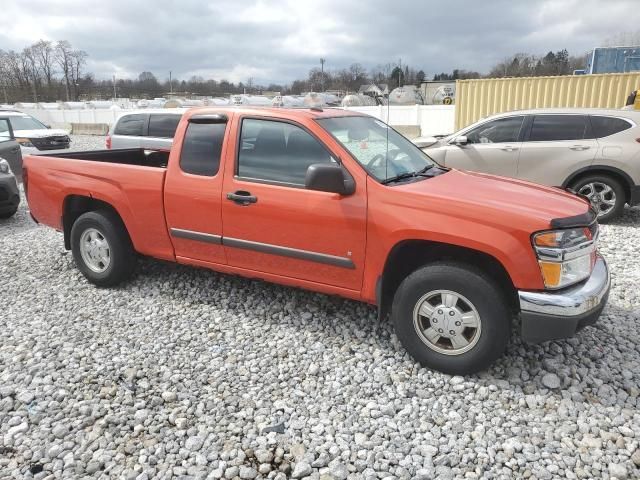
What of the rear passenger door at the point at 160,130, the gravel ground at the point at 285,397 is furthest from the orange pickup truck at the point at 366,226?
the rear passenger door at the point at 160,130

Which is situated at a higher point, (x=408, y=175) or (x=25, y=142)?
(x=408, y=175)

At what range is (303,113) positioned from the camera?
4.04 metres

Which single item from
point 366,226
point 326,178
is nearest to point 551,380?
point 366,226

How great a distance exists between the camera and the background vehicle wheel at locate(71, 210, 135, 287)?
16.0 feet

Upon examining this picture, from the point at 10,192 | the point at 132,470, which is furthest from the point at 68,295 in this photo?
the point at 10,192

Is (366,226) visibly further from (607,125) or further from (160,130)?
(160,130)

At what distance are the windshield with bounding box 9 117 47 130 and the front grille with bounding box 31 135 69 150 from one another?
45.7 inches

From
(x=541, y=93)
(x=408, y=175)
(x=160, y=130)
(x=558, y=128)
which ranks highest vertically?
(x=541, y=93)

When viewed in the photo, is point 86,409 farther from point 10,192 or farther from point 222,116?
point 10,192

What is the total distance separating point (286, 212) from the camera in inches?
149

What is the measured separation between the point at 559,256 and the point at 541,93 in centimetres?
1346

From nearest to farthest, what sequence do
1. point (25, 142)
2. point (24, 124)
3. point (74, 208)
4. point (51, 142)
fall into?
point (74, 208) → point (25, 142) → point (51, 142) → point (24, 124)

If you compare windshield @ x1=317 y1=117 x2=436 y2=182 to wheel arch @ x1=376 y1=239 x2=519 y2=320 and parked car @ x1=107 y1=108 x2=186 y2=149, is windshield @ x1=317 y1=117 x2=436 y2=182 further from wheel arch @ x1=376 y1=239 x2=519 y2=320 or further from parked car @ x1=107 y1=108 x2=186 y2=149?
parked car @ x1=107 y1=108 x2=186 y2=149

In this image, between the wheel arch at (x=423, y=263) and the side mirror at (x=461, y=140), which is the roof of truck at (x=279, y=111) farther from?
the side mirror at (x=461, y=140)
